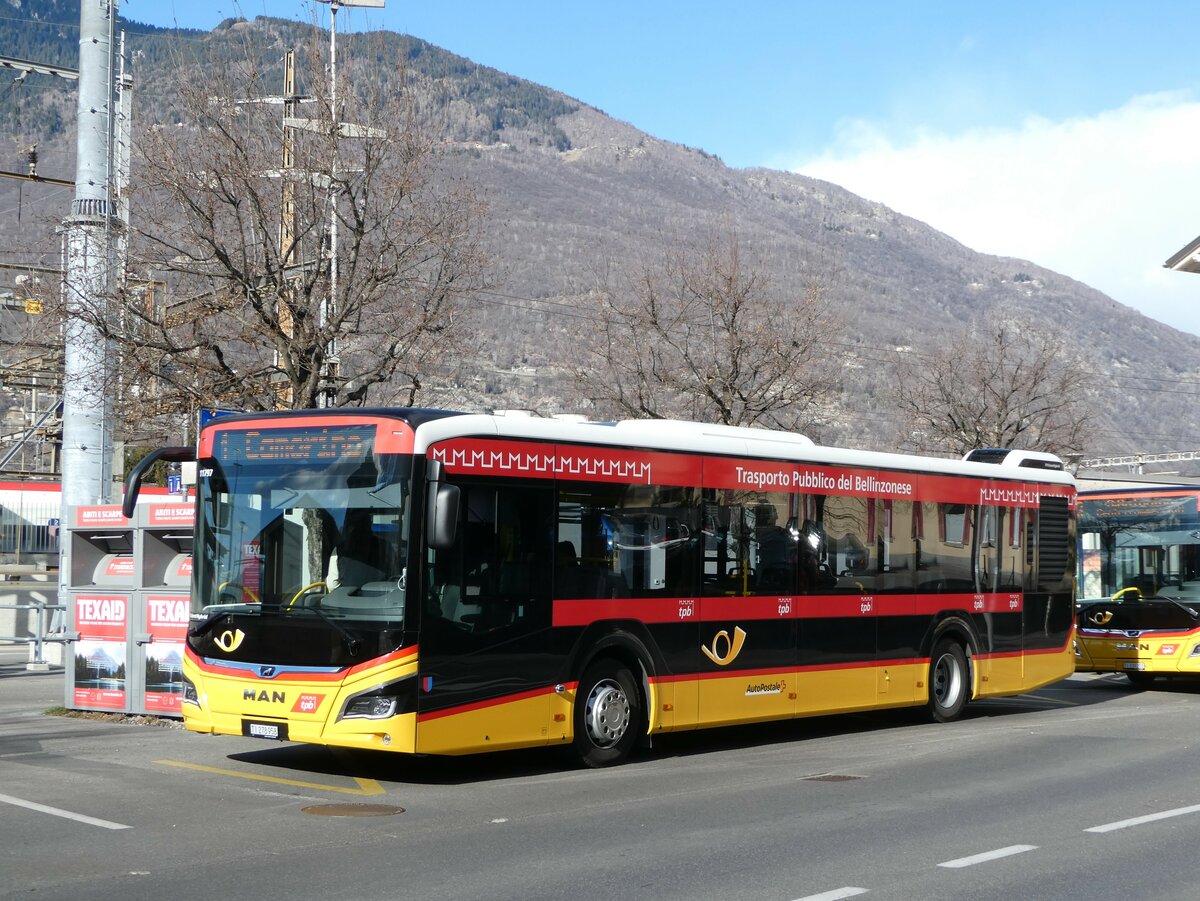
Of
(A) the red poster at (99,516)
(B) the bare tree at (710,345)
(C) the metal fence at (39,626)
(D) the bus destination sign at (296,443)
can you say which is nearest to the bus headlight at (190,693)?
(D) the bus destination sign at (296,443)

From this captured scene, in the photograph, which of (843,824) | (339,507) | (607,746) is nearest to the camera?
(843,824)

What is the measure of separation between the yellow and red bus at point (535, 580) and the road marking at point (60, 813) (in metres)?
1.71

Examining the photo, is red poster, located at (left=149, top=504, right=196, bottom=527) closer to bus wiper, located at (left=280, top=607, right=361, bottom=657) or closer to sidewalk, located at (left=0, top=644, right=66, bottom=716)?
sidewalk, located at (left=0, top=644, right=66, bottom=716)

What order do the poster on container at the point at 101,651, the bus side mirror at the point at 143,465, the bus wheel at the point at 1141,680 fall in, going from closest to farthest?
1. the bus side mirror at the point at 143,465
2. the poster on container at the point at 101,651
3. the bus wheel at the point at 1141,680

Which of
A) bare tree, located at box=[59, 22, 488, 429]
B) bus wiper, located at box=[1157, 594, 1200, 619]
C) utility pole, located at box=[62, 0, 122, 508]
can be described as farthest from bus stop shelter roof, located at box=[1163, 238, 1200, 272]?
utility pole, located at box=[62, 0, 122, 508]

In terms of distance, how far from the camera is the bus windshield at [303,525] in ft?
36.2

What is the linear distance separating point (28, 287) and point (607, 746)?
12.8 m

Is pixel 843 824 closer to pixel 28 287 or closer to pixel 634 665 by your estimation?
pixel 634 665

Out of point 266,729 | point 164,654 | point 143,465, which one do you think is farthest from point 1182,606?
point 143,465

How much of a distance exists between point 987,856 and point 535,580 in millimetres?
4508

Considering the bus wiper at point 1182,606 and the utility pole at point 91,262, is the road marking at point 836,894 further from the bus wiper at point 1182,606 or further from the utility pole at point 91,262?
the utility pole at point 91,262

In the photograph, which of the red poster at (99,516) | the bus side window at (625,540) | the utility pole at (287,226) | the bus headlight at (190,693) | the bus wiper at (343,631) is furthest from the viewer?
the utility pole at (287,226)

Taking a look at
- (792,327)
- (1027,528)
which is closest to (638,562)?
(1027,528)

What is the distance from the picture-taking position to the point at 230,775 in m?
11.9
